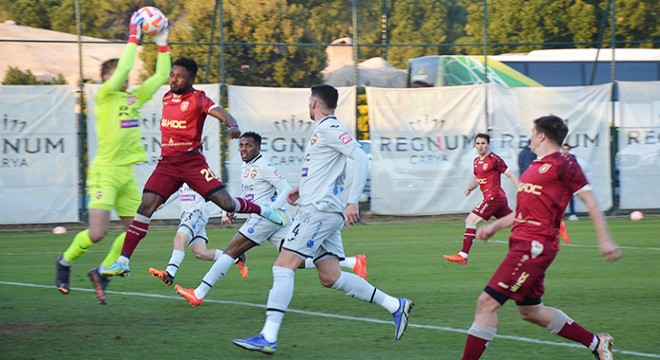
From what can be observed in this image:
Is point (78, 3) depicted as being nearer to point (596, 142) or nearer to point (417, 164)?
point (417, 164)

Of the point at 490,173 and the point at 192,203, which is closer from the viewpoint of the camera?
the point at 192,203

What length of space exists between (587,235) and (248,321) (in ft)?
38.5

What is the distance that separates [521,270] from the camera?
6.44m

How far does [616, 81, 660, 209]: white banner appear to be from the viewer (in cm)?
2453

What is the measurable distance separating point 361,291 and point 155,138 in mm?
14719

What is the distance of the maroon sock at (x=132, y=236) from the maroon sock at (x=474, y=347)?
13.6 ft

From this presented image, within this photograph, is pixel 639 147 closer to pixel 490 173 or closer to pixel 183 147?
pixel 490 173

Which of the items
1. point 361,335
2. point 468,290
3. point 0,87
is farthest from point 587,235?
point 0,87

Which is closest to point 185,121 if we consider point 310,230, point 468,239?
point 310,230

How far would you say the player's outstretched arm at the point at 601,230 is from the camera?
6451mm

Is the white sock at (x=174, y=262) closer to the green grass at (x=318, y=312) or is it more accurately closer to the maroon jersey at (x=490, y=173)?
the green grass at (x=318, y=312)

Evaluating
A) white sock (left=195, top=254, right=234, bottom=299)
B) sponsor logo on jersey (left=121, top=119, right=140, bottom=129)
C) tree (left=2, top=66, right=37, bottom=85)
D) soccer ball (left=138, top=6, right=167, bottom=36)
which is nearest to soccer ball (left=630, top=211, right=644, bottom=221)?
tree (left=2, top=66, right=37, bottom=85)

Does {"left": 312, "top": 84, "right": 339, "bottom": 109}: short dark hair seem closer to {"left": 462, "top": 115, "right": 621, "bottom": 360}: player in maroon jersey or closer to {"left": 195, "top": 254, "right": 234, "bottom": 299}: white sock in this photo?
{"left": 462, "top": 115, "right": 621, "bottom": 360}: player in maroon jersey

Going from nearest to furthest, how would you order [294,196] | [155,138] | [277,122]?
[294,196], [155,138], [277,122]
